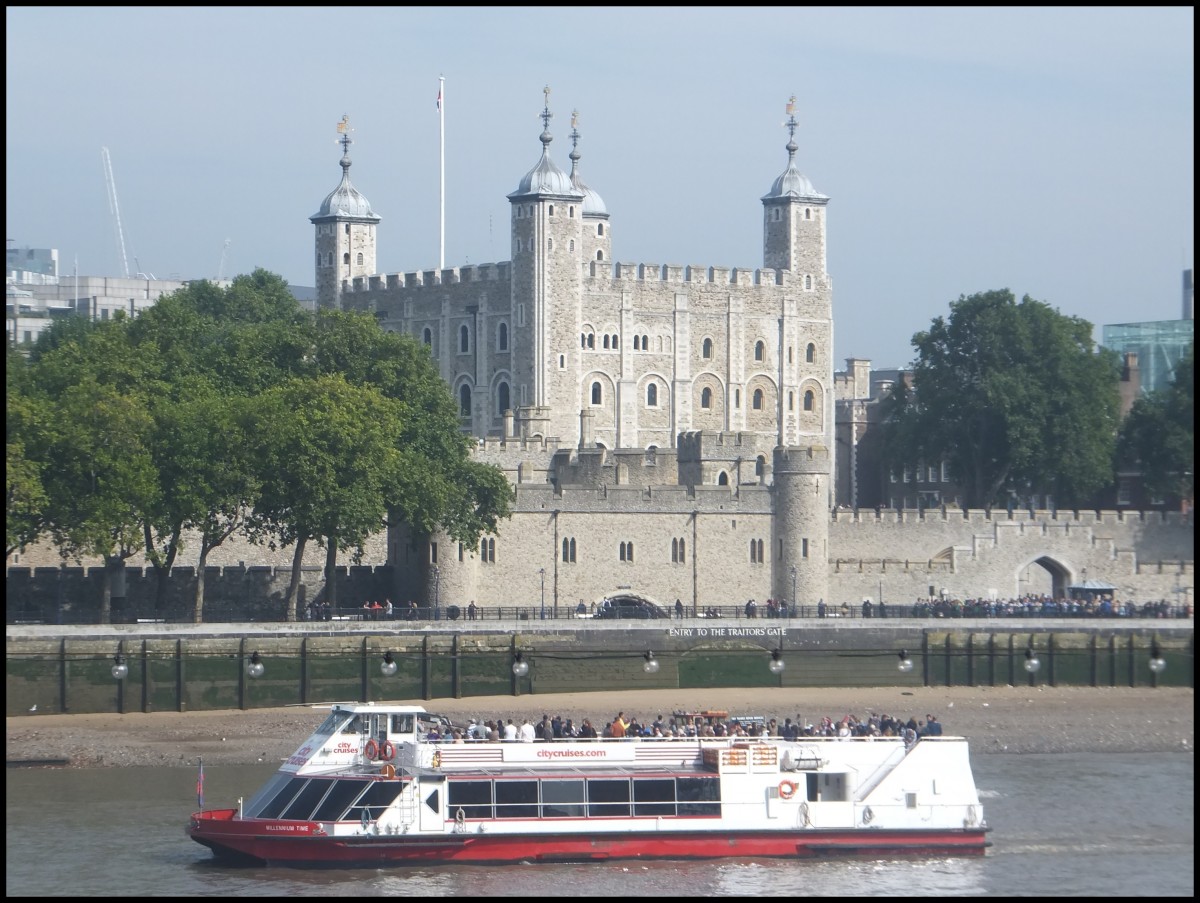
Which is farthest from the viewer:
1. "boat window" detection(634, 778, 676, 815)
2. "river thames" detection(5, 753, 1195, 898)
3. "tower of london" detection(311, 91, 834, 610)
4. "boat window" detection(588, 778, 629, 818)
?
"tower of london" detection(311, 91, 834, 610)

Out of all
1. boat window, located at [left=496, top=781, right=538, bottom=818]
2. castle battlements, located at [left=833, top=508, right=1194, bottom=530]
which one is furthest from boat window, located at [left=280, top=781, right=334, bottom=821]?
castle battlements, located at [left=833, top=508, right=1194, bottom=530]

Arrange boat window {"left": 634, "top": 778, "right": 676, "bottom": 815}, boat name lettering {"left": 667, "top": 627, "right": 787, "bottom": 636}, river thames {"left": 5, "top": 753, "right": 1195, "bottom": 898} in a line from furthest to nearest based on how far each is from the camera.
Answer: boat name lettering {"left": 667, "top": 627, "right": 787, "bottom": 636} → boat window {"left": 634, "top": 778, "right": 676, "bottom": 815} → river thames {"left": 5, "top": 753, "right": 1195, "bottom": 898}

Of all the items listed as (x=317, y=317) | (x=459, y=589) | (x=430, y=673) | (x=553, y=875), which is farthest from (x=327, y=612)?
(x=553, y=875)

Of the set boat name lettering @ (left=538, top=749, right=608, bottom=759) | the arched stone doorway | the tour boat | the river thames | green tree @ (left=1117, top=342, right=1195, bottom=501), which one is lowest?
the river thames

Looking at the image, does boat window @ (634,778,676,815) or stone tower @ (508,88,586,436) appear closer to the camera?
boat window @ (634,778,676,815)

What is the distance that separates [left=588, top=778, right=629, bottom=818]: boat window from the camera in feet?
132

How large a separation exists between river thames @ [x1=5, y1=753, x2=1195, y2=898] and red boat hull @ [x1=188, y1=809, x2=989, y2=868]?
0.70 ft

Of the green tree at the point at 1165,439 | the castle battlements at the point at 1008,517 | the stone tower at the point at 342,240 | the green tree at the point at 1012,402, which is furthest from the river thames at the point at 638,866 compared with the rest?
the stone tower at the point at 342,240

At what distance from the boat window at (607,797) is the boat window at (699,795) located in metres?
0.88

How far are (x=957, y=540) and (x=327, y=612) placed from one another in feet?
75.1

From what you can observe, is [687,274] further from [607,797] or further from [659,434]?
[607,797]

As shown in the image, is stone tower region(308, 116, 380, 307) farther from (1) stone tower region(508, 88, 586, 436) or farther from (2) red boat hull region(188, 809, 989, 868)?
(2) red boat hull region(188, 809, 989, 868)

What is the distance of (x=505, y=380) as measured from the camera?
100062 millimetres

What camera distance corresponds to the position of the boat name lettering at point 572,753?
41.0 metres
